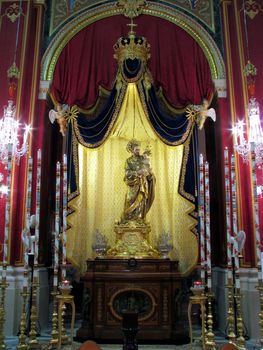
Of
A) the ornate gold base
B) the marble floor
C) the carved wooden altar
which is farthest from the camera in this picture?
the ornate gold base

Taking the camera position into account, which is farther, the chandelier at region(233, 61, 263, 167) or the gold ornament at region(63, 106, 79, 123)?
the gold ornament at region(63, 106, 79, 123)

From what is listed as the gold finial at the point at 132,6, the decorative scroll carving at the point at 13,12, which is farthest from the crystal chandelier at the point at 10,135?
the gold finial at the point at 132,6

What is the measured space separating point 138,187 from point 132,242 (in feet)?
3.43

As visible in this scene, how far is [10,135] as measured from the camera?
6.55m

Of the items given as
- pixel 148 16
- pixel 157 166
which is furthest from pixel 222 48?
pixel 157 166

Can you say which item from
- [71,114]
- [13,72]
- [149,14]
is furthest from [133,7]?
[13,72]

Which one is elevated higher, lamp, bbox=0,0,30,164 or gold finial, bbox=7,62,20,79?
gold finial, bbox=7,62,20,79

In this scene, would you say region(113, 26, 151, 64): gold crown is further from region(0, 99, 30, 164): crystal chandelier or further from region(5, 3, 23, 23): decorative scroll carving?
region(0, 99, 30, 164): crystal chandelier

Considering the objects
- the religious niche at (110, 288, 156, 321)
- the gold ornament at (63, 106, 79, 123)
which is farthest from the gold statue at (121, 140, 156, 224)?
the religious niche at (110, 288, 156, 321)

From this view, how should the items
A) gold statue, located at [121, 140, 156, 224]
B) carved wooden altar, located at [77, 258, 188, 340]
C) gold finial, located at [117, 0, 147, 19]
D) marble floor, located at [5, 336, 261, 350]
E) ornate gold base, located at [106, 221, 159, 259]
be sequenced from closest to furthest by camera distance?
1. marble floor, located at [5, 336, 261, 350]
2. carved wooden altar, located at [77, 258, 188, 340]
3. ornate gold base, located at [106, 221, 159, 259]
4. gold statue, located at [121, 140, 156, 224]
5. gold finial, located at [117, 0, 147, 19]

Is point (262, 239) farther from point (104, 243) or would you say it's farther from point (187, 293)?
point (104, 243)

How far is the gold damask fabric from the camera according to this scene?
7.59m

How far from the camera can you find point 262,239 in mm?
6367

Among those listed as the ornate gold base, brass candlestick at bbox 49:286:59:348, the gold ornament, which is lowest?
brass candlestick at bbox 49:286:59:348
